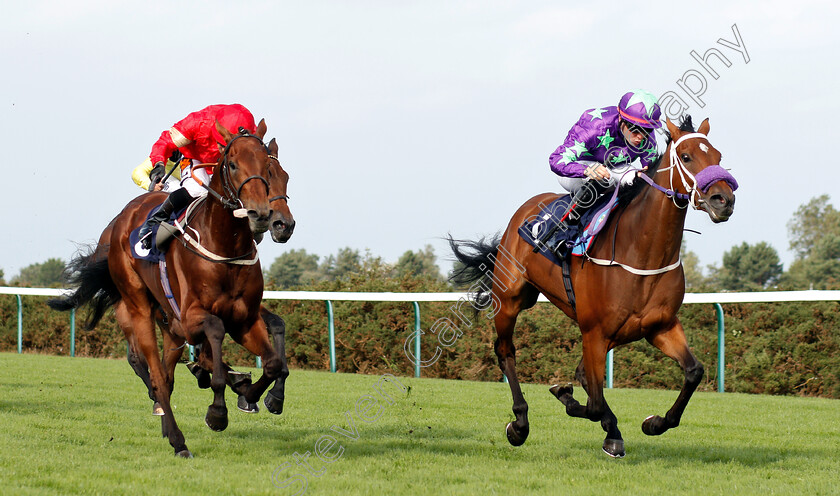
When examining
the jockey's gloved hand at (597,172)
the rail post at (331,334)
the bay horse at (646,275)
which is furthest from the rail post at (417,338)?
the jockey's gloved hand at (597,172)

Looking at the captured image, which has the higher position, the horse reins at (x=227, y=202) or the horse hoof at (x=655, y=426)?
the horse reins at (x=227, y=202)

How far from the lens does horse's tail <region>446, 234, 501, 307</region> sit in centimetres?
646

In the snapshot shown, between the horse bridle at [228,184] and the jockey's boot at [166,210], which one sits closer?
the horse bridle at [228,184]

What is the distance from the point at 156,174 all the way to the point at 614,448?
11.3 ft

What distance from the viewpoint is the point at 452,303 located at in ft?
35.7

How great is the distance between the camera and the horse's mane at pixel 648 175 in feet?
15.3

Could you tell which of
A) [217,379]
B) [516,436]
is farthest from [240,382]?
[516,436]

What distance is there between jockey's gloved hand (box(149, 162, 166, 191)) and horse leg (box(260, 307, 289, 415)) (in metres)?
1.40

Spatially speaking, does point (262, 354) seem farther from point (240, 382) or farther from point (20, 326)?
point (20, 326)

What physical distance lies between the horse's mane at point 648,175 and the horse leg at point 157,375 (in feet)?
9.21

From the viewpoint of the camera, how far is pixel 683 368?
15.4ft

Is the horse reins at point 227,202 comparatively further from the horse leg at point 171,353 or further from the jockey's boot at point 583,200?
the jockey's boot at point 583,200

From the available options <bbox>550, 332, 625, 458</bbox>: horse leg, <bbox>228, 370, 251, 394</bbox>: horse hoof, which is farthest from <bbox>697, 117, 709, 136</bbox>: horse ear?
<bbox>228, 370, 251, 394</bbox>: horse hoof

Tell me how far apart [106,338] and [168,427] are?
10.0 meters
